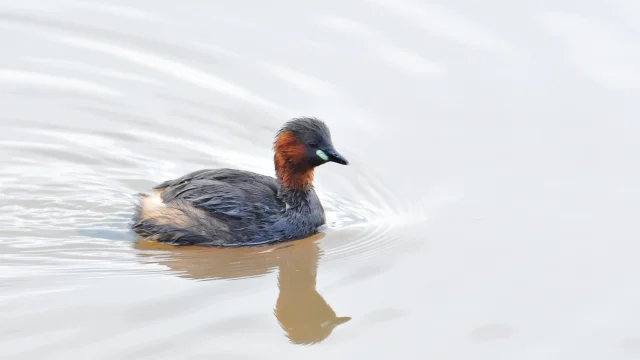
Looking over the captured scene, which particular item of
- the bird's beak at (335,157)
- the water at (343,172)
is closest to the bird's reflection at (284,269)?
the water at (343,172)

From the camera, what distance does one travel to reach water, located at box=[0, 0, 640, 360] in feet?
21.8

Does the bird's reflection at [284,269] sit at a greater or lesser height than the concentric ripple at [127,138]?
lesser

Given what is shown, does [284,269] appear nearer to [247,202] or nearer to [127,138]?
[247,202]

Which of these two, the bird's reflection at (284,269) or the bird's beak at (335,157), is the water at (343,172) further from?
the bird's beak at (335,157)

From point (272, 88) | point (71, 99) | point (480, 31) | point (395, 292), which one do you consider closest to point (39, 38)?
point (71, 99)

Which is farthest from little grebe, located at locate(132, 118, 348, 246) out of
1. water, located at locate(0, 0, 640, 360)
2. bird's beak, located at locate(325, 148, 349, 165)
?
water, located at locate(0, 0, 640, 360)

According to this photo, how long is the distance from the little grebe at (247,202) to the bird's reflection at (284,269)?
0.32ft

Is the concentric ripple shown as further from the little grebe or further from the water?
the little grebe

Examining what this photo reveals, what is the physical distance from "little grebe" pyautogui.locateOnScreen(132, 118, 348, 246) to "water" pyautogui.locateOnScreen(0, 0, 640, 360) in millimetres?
174

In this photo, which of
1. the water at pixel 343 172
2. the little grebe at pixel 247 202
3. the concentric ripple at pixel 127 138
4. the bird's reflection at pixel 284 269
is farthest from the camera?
the little grebe at pixel 247 202

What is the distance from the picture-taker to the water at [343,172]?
21.8 ft

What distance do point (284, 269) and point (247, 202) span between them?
76cm

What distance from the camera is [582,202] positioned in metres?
8.39

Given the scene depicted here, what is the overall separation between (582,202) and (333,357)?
118 inches
